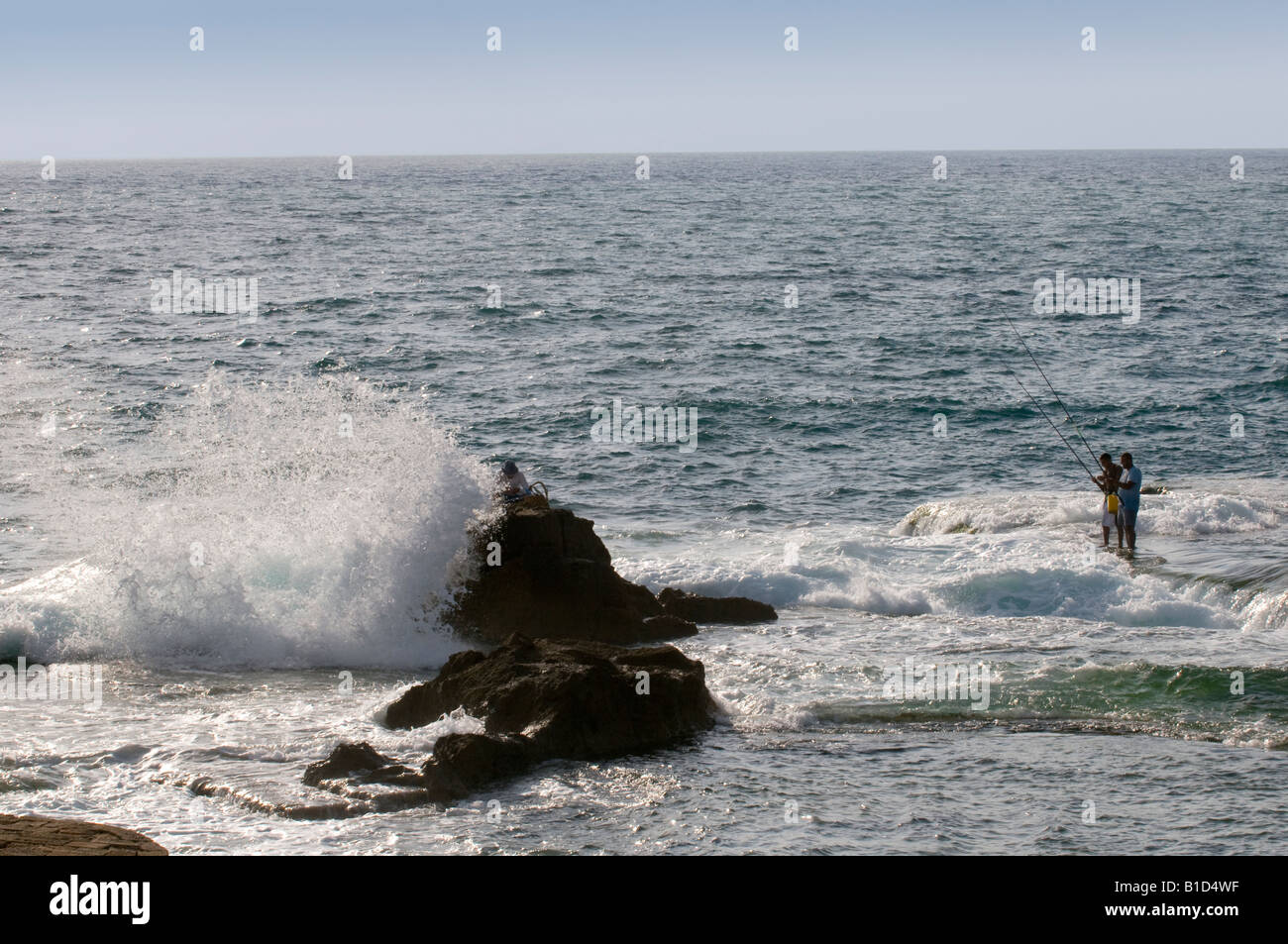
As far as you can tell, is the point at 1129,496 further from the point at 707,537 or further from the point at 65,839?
the point at 65,839

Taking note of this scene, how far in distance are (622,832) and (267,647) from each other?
254 inches

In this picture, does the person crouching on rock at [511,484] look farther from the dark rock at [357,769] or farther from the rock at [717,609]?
the dark rock at [357,769]

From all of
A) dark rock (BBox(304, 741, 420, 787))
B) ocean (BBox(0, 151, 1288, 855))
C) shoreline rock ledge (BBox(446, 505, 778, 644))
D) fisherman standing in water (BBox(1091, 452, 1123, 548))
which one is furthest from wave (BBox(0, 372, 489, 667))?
fisherman standing in water (BBox(1091, 452, 1123, 548))

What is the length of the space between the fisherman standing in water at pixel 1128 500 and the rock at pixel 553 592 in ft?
23.4

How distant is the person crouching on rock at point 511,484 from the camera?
15.6 meters

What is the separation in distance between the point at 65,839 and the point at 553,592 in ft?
24.5

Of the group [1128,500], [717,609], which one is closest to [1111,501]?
[1128,500]

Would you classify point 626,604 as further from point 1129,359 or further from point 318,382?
point 1129,359

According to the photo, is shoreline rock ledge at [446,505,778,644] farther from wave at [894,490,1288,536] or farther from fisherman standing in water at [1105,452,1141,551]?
fisherman standing in water at [1105,452,1141,551]

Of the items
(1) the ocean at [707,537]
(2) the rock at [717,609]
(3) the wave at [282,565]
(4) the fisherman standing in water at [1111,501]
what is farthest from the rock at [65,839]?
(4) the fisherman standing in water at [1111,501]

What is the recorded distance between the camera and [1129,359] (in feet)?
104

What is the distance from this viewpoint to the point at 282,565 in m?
15.5

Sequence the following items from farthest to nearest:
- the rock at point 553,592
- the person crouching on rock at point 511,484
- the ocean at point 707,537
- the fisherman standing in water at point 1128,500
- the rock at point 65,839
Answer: the fisherman standing in water at point 1128,500, the person crouching on rock at point 511,484, the rock at point 553,592, the ocean at point 707,537, the rock at point 65,839
